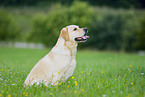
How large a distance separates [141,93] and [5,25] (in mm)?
41339

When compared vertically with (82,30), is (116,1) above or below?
above

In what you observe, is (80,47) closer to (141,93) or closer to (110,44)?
(110,44)

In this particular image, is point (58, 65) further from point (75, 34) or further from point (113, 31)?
point (113, 31)

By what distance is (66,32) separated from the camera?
4715mm

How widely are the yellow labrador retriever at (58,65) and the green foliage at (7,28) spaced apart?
3762cm

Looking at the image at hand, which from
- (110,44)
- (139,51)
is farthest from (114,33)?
(139,51)

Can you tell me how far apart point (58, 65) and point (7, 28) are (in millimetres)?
39216

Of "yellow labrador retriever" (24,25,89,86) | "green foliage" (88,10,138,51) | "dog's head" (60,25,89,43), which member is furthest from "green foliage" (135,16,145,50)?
"yellow labrador retriever" (24,25,89,86)

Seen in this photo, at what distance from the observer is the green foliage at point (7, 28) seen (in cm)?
3935

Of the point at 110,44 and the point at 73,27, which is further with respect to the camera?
the point at 110,44

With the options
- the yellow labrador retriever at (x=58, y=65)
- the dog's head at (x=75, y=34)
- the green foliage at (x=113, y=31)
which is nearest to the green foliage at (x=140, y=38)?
the green foliage at (x=113, y=31)

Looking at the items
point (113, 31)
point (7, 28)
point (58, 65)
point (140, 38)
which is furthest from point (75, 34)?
point (7, 28)

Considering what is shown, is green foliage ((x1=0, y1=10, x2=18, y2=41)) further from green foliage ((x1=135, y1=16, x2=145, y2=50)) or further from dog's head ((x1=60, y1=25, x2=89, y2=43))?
dog's head ((x1=60, y1=25, x2=89, y2=43))

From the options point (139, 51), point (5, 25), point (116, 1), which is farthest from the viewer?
point (5, 25)
